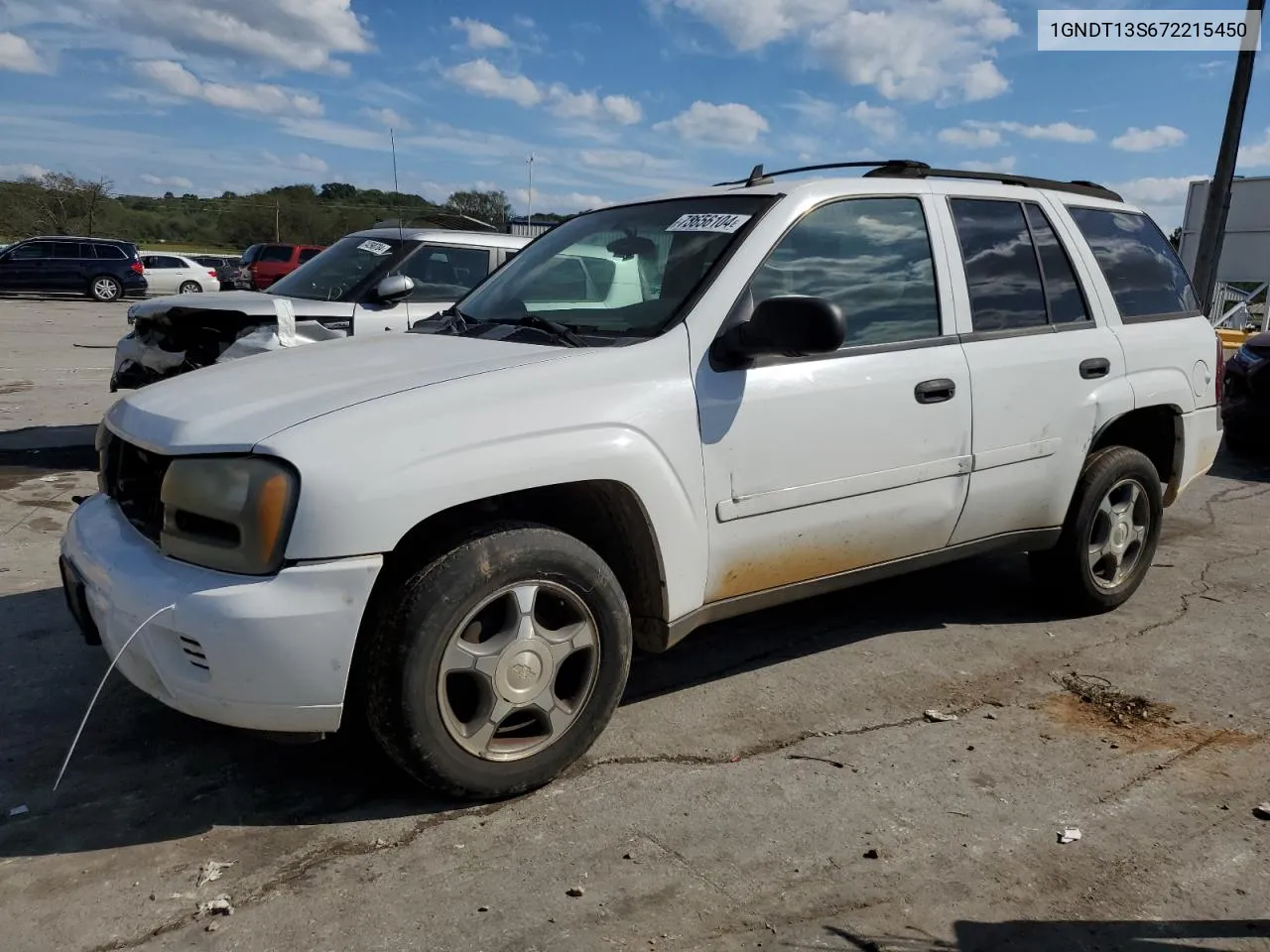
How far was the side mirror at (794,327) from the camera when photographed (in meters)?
3.10

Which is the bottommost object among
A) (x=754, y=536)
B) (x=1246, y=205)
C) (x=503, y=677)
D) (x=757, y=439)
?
(x=503, y=677)

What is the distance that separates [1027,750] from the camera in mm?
3395

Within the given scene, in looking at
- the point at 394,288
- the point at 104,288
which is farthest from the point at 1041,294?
the point at 104,288

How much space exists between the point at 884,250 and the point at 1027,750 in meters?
1.82

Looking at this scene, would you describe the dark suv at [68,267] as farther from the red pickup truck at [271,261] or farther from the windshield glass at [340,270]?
the windshield glass at [340,270]

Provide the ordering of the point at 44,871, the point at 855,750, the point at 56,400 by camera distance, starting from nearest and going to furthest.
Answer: the point at 44,871 → the point at 855,750 → the point at 56,400

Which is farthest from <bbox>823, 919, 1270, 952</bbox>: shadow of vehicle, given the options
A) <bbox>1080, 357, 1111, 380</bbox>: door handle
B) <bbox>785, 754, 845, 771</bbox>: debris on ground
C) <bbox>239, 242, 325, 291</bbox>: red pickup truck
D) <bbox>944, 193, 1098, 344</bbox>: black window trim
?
<bbox>239, 242, 325, 291</bbox>: red pickup truck

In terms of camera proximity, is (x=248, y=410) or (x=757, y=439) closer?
(x=248, y=410)

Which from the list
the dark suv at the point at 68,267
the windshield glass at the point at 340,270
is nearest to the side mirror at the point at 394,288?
the windshield glass at the point at 340,270

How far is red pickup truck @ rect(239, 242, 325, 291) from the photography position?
27.9 m

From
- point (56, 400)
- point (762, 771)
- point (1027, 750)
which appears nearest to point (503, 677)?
point (762, 771)

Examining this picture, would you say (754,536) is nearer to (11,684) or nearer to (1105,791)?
(1105,791)

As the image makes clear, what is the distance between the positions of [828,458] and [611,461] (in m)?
0.88

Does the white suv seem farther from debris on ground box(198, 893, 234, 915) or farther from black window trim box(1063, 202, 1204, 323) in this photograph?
debris on ground box(198, 893, 234, 915)
